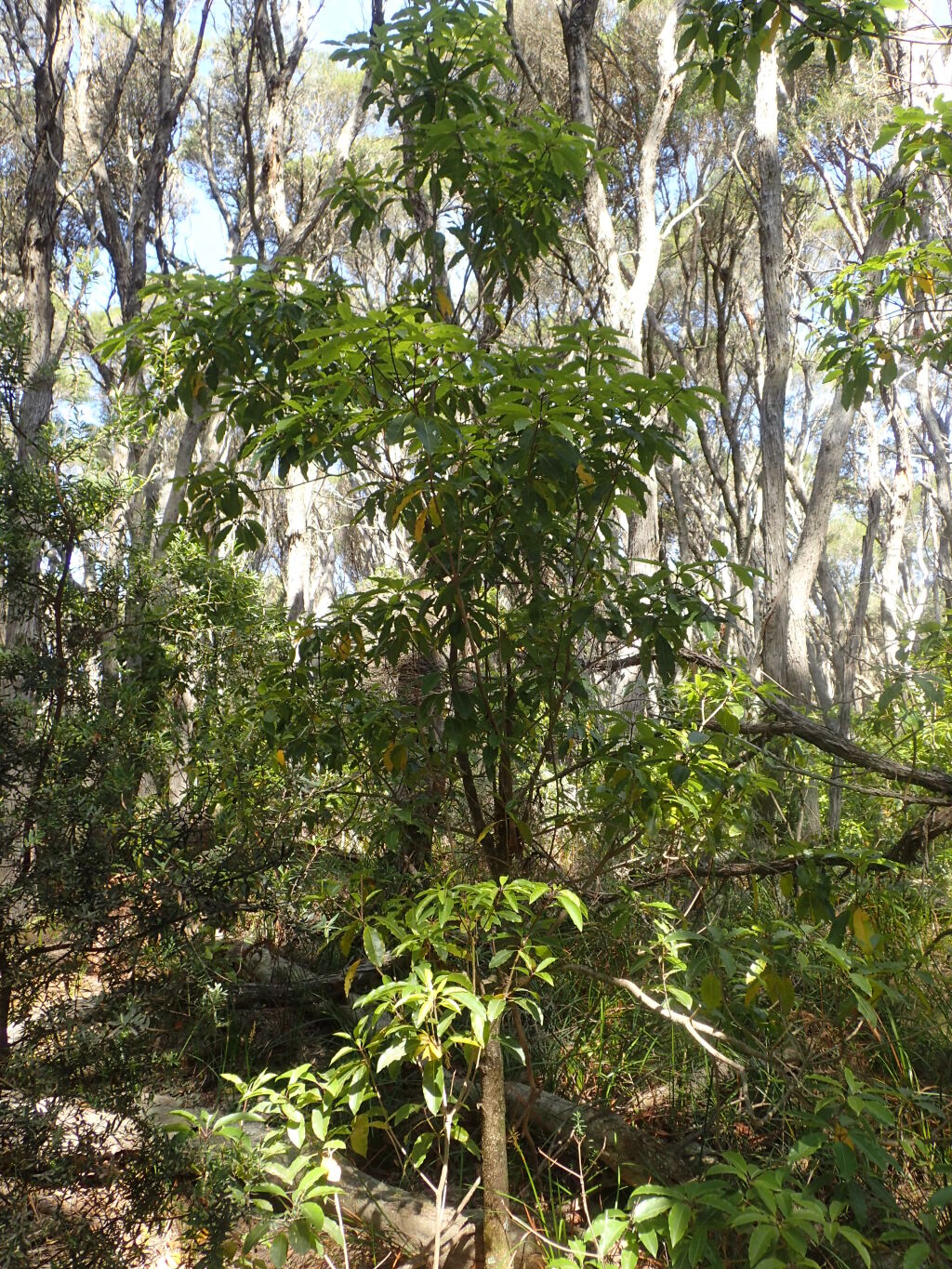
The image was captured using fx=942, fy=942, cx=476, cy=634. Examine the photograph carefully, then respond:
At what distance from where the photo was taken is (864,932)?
90.0 inches

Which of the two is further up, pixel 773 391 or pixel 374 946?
pixel 773 391

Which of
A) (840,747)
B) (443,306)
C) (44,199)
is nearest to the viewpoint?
(443,306)

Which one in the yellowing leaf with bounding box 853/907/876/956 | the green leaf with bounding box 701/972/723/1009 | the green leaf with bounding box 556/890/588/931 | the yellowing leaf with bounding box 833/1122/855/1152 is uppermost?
the green leaf with bounding box 556/890/588/931

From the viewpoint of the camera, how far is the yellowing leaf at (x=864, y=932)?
2.29 meters

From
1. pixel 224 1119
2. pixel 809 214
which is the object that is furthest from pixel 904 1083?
pixel 809 214

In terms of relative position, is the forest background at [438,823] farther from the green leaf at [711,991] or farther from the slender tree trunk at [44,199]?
the slender tree trunk at [44,199]

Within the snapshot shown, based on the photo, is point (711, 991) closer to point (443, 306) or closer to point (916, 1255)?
point (916, 1255)

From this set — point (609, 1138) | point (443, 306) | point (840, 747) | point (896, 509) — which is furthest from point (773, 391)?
point (896, 509)

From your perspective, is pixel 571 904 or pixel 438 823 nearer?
pixel 571 904

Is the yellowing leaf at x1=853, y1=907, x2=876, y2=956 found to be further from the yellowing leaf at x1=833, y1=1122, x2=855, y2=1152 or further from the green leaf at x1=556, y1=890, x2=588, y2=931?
the green leaf at x1=556, y1=890, x2=588, y2=931

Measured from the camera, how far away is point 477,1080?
319 cm

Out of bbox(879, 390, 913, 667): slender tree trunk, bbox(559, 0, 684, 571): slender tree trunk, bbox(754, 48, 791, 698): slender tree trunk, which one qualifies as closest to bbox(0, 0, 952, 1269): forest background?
bbox(559, 0, 684, 571): slender tree trunk

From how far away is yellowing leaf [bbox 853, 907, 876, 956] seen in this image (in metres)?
2.29

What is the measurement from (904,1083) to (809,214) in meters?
14.6
